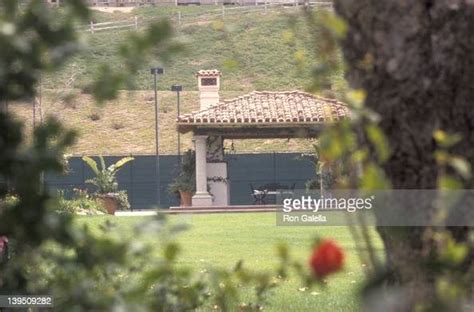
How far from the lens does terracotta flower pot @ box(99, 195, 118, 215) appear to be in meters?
28.9

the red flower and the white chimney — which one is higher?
the white chimney

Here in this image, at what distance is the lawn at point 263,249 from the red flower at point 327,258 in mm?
3391

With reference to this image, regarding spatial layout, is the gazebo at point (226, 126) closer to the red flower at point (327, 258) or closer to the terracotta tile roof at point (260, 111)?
the terracotta tile roof at point (260, 111)

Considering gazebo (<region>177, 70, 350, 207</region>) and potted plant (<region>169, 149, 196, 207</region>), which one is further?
potted plant (<region>169, 149, 196, 207</region>)

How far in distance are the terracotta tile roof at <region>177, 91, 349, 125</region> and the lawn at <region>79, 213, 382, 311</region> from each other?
511cm

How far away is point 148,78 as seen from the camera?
5203 centimetres

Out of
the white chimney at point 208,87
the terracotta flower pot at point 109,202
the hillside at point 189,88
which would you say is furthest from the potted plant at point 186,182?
the hillside at point 189,88

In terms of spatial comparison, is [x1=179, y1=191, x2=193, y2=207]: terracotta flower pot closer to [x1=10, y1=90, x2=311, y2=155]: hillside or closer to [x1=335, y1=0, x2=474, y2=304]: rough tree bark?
[x1=10, y1=90, x2=311, y2=155]: hillside

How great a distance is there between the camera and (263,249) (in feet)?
46.9

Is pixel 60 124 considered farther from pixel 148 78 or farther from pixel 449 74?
pixel 148 78

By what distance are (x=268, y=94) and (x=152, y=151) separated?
1270 centimetres

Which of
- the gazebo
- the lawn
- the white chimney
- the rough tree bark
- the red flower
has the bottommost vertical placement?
the lawn

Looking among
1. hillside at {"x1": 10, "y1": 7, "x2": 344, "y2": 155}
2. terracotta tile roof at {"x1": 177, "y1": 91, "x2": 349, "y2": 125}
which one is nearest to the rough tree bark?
terracotta tile roof at {"x1": 177, "y1": 91, "x2": 349, "y2": 125}

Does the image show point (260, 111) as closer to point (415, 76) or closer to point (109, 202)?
point (109, 202)
